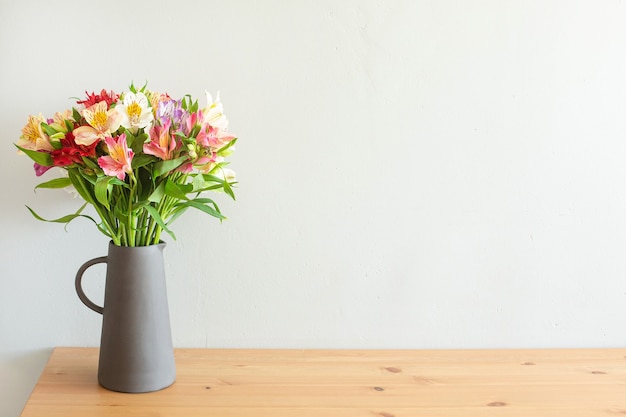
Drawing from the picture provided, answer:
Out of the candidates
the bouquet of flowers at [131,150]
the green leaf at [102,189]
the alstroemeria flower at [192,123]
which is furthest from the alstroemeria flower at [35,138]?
the alstroemeria flower at [192,123]

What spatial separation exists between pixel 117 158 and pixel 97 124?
0.19 feet

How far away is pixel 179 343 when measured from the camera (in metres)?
1.27

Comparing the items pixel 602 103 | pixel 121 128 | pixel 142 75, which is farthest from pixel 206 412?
pixel 602 103

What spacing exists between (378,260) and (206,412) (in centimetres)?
47

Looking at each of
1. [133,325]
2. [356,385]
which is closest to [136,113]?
[133,325]

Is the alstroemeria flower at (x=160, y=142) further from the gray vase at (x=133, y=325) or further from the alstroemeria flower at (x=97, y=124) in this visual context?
the gray vase at (x=133, y=325)

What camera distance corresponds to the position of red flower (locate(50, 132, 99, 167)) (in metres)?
0.97

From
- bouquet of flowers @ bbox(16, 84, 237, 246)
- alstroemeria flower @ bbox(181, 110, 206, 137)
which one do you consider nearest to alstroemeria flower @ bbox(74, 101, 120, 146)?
bouquet of flowers @ bbox(16, 84, 237, 246)

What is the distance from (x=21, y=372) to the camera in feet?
4.09

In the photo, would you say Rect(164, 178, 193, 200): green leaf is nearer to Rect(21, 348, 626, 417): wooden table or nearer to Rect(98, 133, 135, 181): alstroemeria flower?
Rect(98, 133, 135, 181): alstroemeria flower

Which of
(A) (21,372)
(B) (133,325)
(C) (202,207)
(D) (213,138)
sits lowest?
(A) (21,372)

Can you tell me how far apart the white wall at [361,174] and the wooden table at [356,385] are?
0.06m

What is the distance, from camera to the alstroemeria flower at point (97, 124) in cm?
96

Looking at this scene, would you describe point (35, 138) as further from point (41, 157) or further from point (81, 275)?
point (81, 275)
